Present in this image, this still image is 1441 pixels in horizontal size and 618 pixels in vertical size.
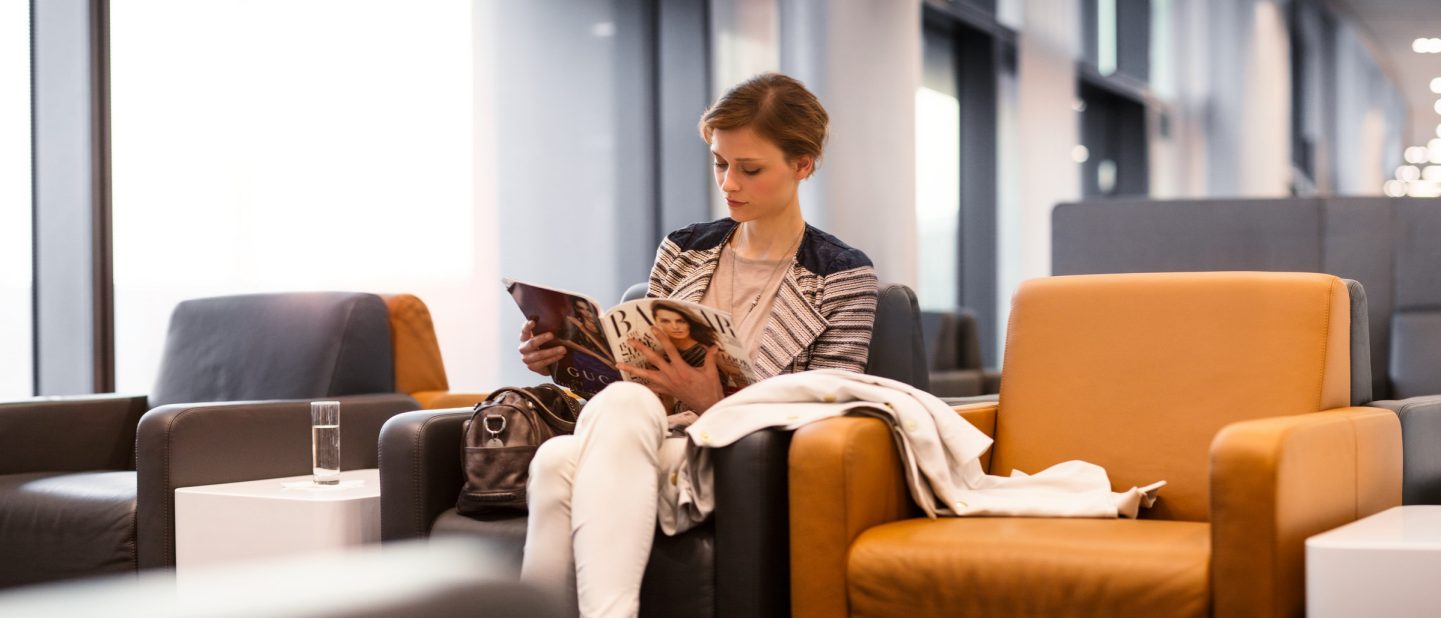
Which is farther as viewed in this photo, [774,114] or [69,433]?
[69,433]

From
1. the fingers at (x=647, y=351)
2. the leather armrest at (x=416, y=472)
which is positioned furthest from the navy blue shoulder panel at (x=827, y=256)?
the leather armrest at (x=416, y=472)

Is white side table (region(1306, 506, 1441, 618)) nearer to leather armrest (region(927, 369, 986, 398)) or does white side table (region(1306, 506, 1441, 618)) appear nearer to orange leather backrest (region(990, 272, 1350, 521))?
orange leather backrest (region(990, 272, 1350, 521))

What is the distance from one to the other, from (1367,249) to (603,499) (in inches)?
80.5

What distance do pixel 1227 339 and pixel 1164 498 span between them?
0.29 metres

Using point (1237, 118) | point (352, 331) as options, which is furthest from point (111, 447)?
point (1237, 118)

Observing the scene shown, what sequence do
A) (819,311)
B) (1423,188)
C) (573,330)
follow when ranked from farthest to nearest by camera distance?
(1423,188) < (819,311) < (573,330)

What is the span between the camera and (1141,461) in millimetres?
2244

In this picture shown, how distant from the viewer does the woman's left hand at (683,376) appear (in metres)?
2.21

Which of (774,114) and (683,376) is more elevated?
(774,114)

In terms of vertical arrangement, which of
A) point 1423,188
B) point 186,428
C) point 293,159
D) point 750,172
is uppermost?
point 1423,188

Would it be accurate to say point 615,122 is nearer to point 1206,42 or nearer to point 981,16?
point 981,16

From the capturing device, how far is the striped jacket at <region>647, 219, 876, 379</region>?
7.64 ft

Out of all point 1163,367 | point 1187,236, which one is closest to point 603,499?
point 1163,367

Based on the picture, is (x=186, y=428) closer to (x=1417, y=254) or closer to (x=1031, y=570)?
(x=1031, y=570)
